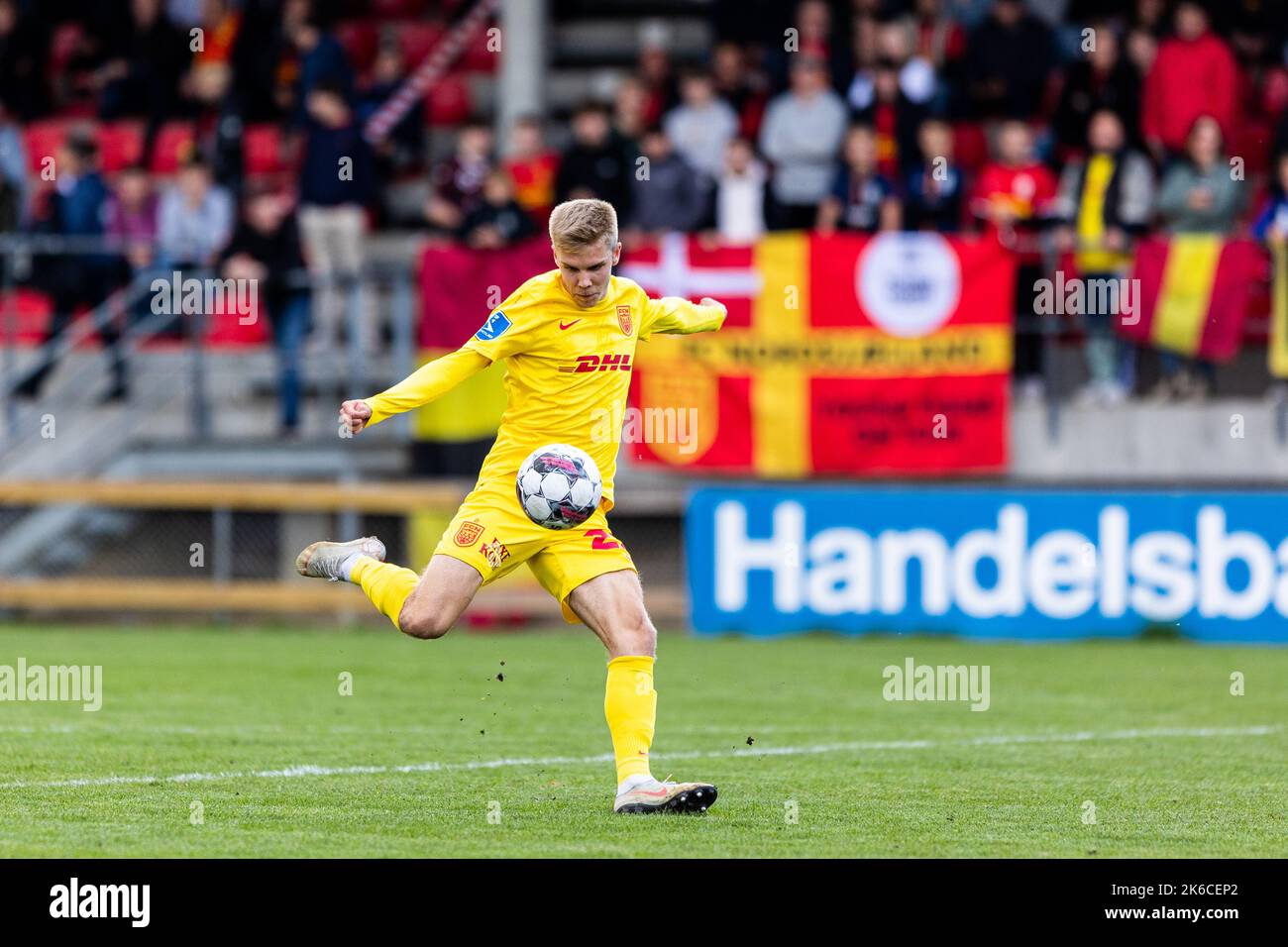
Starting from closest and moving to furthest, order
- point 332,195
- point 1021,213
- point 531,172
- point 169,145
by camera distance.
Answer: point 1021,213 < point 531,172 < point 332,195 < point 169,145

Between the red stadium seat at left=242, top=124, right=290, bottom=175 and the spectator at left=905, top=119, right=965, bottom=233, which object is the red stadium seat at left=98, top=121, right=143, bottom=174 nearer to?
the red stadium seat at left=242, top=124, right=290, bottom=175

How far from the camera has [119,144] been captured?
22.7m

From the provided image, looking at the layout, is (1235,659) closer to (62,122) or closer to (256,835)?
(256,835)

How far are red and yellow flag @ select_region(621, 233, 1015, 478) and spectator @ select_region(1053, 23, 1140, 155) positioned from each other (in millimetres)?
1657

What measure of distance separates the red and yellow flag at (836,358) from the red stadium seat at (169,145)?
6175mm

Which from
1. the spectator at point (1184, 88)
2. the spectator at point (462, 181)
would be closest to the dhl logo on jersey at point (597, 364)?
the spectator at point (462, 181)

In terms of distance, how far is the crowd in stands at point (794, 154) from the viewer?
710 inches

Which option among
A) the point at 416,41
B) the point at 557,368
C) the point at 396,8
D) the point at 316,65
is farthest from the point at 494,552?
the point at 396,8

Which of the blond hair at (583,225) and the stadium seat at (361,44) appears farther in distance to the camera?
the stadium seat at (361,44)

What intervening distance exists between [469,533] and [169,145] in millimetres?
→ 14366

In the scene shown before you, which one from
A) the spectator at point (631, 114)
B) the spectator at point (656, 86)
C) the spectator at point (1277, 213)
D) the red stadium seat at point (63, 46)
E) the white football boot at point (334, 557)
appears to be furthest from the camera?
the red stadium seat at point (63, 46)

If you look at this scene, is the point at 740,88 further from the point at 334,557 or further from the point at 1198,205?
the point at 334,557

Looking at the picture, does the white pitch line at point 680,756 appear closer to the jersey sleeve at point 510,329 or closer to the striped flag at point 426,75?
the jersey sleeve at point 510,329

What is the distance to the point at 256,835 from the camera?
7934 mm
